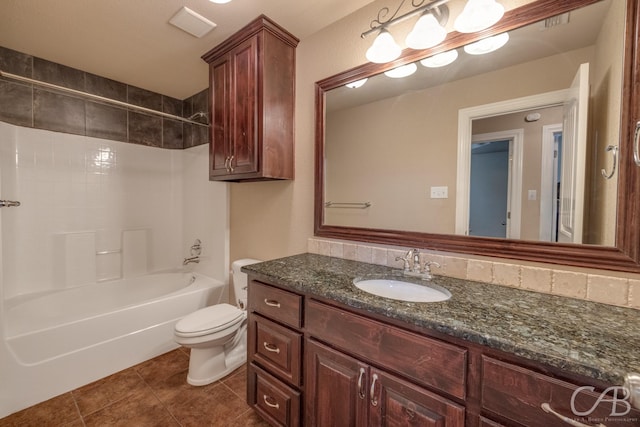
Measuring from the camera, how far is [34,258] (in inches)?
84.7

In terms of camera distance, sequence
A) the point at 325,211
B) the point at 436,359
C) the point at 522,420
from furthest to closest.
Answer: the point at 325,211, the point at 436,359, the point at 522,420

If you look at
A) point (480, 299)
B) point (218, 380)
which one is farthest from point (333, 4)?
point (218, 380)

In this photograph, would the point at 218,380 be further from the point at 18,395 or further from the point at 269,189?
the point at 269,189

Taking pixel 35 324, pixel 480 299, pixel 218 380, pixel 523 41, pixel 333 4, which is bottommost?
pixel 218 380

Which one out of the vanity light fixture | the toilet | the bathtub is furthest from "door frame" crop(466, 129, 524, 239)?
the bathtub

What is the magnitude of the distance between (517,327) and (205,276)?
103 inches

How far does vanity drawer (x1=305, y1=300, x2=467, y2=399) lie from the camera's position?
0.76 meters

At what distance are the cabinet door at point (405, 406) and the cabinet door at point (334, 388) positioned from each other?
44 mm

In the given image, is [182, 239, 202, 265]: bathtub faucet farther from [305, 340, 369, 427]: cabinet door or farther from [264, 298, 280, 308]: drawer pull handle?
[305, 340, 369, 427]: cabinet door

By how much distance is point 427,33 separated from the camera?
1189 mm

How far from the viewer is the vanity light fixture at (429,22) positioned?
3.43ft

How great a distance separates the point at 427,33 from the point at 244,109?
3.74 ft

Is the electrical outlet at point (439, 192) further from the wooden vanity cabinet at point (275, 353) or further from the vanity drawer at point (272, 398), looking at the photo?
the vanity drawer at point (272, 398)

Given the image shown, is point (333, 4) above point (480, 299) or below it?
above
